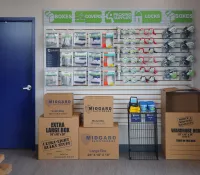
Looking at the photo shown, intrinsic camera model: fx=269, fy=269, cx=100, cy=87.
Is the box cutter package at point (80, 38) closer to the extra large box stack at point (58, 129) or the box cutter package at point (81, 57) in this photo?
the box cutter package at point (81, 57)

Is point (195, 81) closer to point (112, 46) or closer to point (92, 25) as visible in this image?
point (112, 46)

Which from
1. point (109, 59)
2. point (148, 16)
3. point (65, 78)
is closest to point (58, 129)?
point (65, 78)

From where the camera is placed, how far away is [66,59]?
4.49 m

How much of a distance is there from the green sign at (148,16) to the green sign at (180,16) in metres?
0.16

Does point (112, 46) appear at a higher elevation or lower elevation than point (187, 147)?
higher

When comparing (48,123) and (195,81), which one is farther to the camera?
(195,81)

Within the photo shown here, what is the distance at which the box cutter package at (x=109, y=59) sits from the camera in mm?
4496

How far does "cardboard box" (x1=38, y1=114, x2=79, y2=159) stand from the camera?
4133 mm

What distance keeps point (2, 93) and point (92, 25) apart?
193 centimetres

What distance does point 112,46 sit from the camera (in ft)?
14.7

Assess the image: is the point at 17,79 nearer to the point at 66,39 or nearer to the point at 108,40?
the point at 66,39

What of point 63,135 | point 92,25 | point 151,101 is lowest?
point 63,135

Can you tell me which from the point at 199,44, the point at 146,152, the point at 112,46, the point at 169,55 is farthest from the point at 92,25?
the point at 146,152

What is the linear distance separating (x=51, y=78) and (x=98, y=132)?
3.94ft
